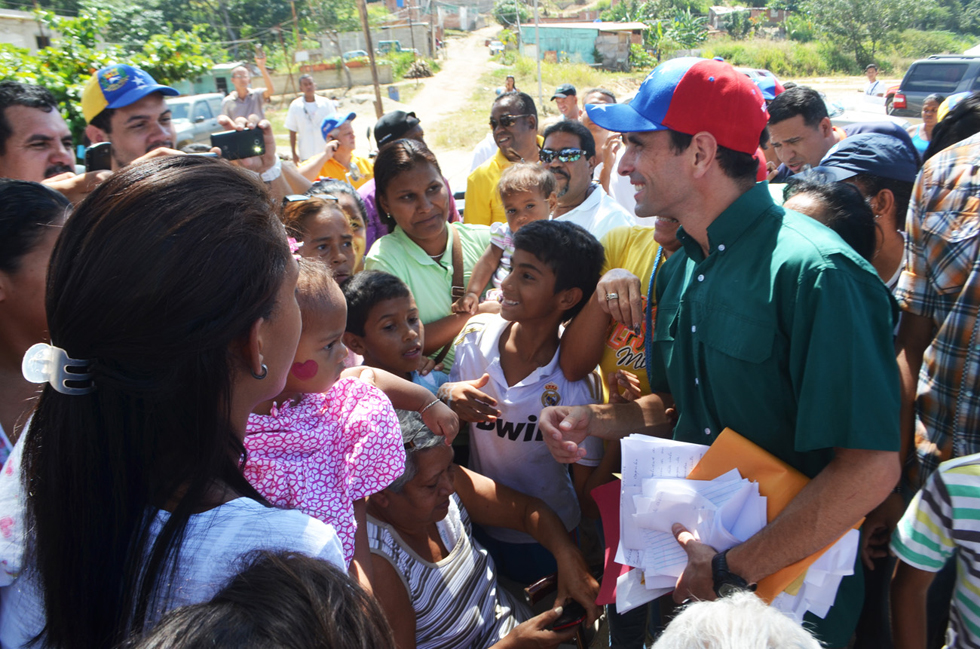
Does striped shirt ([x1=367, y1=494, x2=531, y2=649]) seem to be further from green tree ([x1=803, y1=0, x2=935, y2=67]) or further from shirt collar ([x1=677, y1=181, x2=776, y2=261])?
green tree ([x1=803, y1=0, x2=935, y2=67])

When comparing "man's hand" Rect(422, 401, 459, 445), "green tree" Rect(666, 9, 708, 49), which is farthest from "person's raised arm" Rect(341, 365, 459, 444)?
"green tree" Rect(666, 9, 708, 49)

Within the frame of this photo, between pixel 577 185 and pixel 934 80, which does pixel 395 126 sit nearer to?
pixel 577 185

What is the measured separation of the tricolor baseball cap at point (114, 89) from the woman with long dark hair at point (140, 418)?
286 cm

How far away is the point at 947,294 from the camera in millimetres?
1866

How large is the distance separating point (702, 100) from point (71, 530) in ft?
6.02

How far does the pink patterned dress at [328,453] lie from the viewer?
1493 mm

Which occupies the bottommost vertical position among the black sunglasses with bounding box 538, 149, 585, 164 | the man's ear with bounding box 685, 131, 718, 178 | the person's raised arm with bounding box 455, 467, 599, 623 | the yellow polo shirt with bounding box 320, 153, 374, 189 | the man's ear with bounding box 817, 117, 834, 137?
the person's raised arm with bounding box 455, 467, 599, 623

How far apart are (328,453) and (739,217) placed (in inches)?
52.7

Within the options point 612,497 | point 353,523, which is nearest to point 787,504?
point 612,497

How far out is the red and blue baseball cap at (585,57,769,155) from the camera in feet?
5.98

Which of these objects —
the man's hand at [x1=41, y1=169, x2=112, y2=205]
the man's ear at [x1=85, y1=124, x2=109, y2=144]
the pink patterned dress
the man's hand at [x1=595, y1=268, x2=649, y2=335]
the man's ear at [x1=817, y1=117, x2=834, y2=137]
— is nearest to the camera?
the pink patterned dress

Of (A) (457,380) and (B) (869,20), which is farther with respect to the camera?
(B) (869,20)

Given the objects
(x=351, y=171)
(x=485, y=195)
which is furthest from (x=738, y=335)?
(x=351, y=171)

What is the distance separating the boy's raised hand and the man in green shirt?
39 cm
